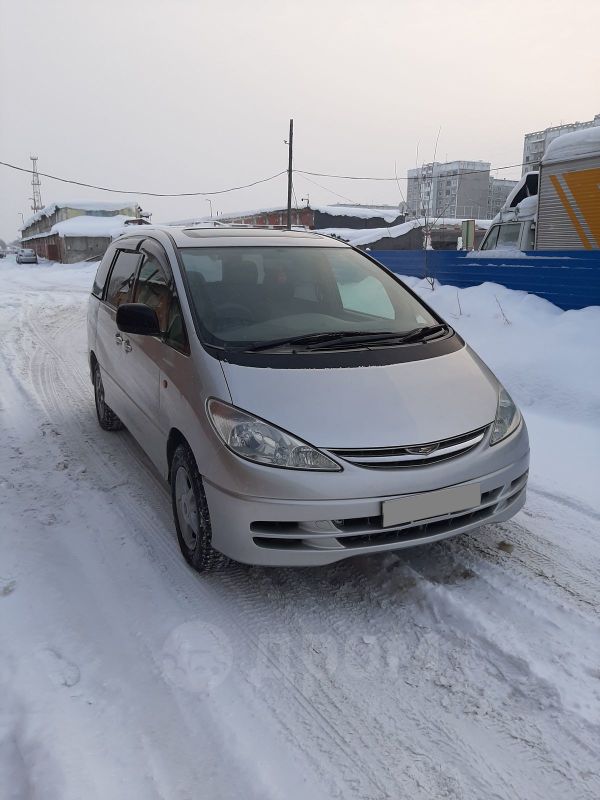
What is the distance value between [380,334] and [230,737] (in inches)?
83.9

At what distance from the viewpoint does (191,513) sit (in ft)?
10.2

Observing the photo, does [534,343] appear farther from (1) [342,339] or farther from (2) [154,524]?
(2) [154,524]

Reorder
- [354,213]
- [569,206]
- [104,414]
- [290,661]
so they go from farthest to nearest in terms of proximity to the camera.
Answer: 1. [354,213]
2. [569,206]
3. [104,414]
4. [290,661]

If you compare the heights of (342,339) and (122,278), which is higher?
(122,278)

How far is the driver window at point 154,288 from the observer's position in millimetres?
3607

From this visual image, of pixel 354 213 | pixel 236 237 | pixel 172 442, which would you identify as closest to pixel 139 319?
pixel 172 442

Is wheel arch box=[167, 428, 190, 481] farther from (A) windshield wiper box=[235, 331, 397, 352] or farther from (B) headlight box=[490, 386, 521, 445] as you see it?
(B) headlight box=[490, 386, 521, 445]

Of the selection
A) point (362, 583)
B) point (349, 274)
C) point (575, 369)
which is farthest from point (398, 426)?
point (575, 369)

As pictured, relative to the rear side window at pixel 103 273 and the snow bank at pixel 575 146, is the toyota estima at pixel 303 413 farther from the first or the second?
the snow bank at pixel 575 146

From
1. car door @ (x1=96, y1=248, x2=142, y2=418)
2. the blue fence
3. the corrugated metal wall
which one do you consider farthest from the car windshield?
the corrugated metal wall

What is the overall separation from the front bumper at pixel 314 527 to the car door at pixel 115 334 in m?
1.79

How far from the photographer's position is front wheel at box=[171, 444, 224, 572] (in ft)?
9.61

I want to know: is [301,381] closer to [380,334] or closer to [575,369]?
[380,334]

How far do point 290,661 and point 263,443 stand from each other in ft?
2.94
